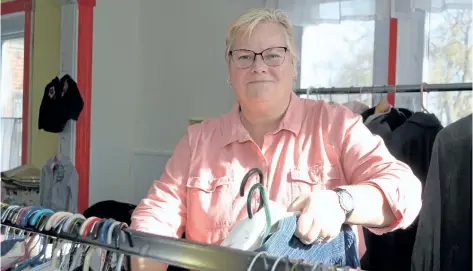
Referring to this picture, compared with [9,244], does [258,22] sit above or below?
above

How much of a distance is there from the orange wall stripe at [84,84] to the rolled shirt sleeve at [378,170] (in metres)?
2.10

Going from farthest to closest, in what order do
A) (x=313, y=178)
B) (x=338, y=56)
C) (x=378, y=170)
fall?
(x=338, y=56) → (x=313, y=178) → (x=378, y=170)

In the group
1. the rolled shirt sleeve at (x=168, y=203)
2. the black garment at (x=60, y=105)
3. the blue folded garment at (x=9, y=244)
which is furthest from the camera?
the black garment at (x=60, y=105)

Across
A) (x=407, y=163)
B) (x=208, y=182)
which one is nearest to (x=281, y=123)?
(x=208, y=182)

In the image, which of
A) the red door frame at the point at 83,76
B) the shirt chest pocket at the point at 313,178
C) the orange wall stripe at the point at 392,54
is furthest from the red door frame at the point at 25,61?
the shirt chest pocket at the point at 313,178

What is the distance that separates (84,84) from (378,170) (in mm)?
2312

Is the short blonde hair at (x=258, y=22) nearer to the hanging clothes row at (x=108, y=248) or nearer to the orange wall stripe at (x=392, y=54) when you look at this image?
the hanging clothes row at (x=108, y=248)

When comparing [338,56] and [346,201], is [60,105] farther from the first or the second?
[346,201]

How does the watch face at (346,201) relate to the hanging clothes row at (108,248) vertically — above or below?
above

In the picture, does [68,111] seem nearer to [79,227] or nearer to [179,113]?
[179,113]

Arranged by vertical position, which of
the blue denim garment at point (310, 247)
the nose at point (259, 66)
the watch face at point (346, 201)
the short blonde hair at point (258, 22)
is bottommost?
the blue denim garment at point (310, 247)

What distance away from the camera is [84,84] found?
289cm

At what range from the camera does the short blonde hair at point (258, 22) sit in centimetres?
106

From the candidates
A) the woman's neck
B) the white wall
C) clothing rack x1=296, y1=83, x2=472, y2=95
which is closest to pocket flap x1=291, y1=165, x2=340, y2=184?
the woman's neck
